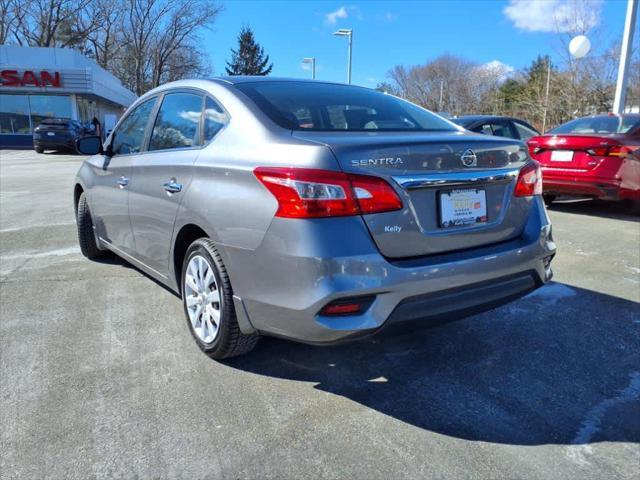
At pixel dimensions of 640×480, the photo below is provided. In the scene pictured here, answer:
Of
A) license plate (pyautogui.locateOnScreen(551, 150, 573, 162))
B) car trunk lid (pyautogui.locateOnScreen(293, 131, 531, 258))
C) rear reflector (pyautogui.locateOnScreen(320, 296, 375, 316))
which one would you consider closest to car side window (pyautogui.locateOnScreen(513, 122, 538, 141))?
license plate (pyautogui.locateOnScreen(551, 150, 573, 162))

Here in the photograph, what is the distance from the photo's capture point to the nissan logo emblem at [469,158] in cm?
260

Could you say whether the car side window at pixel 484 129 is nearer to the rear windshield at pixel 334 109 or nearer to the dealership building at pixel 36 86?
the rear windshield at pixel 334 109

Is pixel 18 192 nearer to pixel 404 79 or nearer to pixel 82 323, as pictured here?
pixel 82 323

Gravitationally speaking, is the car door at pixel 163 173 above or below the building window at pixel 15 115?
below

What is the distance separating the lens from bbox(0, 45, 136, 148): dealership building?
28.3 meters

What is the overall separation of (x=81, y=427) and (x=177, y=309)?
1.53 m

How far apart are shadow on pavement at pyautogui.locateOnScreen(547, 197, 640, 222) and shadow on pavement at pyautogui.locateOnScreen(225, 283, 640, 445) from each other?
14.8 ft

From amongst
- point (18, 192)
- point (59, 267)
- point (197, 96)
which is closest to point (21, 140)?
point (18, 192)

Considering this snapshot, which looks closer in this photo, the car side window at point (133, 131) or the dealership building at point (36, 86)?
the car side window at point (133, 131)

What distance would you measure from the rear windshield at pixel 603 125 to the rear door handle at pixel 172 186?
6.44 m

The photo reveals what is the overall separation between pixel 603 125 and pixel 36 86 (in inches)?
1153

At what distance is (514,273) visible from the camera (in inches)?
111

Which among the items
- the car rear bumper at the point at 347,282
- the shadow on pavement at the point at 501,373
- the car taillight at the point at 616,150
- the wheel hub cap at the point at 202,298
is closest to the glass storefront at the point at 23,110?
the car taillight at the point at 616,150

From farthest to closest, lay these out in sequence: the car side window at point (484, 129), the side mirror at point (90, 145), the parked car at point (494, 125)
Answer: the car side window at point (484, 129), the parked car at point (494, 125), the side mirror at point (90, 145)
